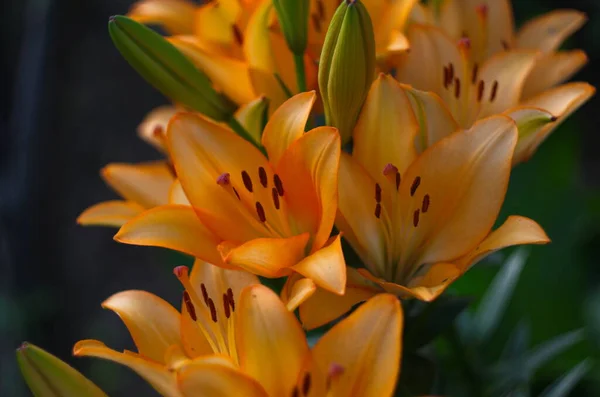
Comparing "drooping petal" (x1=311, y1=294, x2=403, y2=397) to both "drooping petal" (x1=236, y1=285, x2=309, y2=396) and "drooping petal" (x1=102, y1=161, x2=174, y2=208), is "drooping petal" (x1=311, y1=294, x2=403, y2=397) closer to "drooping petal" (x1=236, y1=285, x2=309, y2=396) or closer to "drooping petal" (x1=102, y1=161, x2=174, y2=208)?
"drooping petal" (x1=236, y1=285, x2=309, y2=396)

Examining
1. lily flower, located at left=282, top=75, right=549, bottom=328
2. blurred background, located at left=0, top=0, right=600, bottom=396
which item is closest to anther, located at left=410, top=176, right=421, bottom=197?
lily flower, located at left=282, top=75, right=549, bottom=328

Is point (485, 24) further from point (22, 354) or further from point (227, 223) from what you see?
point (22, 354)

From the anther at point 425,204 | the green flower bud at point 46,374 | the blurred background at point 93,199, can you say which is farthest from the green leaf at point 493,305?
the green flower bud at point 46,374

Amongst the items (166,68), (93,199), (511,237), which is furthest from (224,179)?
(93,199)

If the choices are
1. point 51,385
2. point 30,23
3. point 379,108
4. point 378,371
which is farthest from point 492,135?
point 30,23

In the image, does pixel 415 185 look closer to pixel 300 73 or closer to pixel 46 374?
pixel 300 73

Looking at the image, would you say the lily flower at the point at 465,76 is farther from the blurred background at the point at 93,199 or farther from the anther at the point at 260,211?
the blurred background at the point at 93,199
